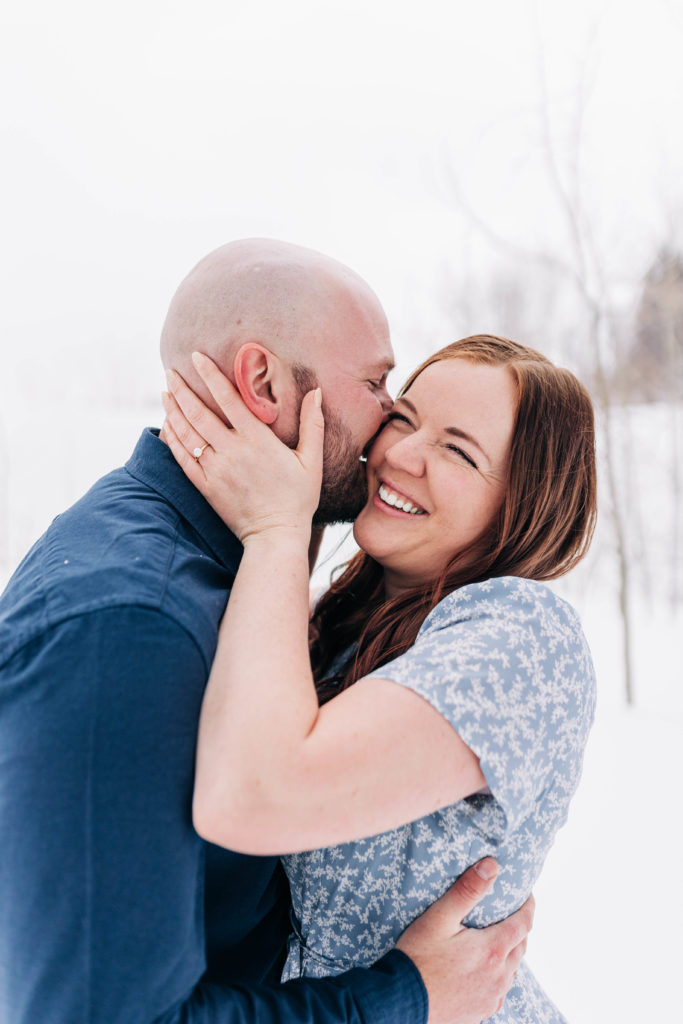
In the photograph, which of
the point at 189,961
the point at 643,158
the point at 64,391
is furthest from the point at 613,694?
the point at 189,961

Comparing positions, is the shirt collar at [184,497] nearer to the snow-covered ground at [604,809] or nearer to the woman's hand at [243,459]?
the woman's hand at [243,459]

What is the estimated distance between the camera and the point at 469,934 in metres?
0.94

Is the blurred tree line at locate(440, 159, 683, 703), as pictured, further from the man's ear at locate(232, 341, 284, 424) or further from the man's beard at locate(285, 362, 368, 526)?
the man's ear at locate(232, 341, 284, 424)

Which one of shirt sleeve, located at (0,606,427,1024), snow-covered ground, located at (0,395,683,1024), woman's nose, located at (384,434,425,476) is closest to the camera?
shirt sleeve, located at (0,606,427,1024)

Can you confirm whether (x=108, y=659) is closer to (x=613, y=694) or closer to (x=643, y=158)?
(x=613, y=694)

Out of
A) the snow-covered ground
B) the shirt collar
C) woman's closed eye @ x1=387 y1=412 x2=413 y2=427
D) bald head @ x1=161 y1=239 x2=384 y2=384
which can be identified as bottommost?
the snow-covered ground

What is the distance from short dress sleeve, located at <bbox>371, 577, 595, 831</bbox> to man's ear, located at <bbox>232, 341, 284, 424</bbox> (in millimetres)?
340

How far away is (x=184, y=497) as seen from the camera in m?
0.94

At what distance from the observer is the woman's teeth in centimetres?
118

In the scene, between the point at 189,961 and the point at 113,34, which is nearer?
the point at 189,961

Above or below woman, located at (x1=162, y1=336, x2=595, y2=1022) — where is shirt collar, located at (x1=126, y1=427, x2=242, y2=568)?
above

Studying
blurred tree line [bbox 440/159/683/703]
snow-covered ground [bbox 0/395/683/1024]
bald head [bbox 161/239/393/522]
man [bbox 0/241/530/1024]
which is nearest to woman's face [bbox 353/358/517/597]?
bald head [bbox 161/239/393/522]

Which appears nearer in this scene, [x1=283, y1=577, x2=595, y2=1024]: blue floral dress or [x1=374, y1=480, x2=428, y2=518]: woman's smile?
[x1=283, y1=577, x2=595, y2=1024]: blue floral dress

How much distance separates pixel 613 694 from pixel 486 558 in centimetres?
383
